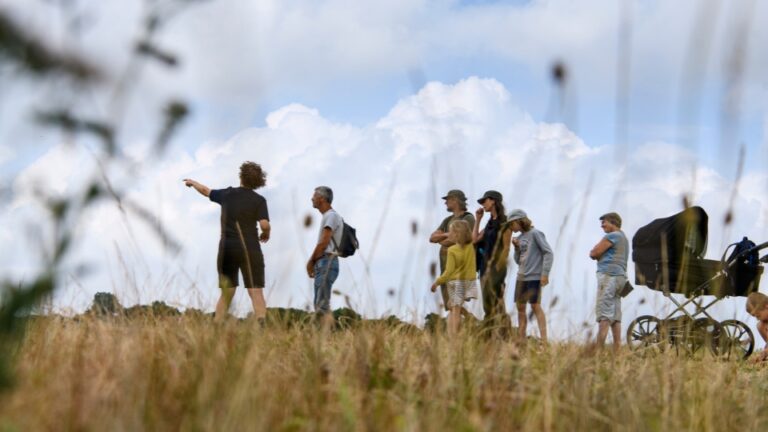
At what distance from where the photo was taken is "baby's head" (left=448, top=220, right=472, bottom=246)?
7.43m

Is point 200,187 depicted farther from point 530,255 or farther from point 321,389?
point 321,389

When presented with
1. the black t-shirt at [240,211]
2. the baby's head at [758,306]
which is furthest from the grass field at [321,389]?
the baby's head at [758,306]

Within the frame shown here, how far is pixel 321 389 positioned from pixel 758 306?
7.74m

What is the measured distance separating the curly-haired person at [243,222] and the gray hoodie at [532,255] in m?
2.51

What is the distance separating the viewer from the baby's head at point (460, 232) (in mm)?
7426

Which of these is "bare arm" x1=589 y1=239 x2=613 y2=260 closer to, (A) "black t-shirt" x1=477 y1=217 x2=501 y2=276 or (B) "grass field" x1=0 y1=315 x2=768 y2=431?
(A) "black t-shirt" x1=477 y1=217 x2=501 y2=276

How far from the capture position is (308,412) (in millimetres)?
Answer: 2807

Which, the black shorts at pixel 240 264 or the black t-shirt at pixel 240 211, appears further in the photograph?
the black shorts at pixel 240 264

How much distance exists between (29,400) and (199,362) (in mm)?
683

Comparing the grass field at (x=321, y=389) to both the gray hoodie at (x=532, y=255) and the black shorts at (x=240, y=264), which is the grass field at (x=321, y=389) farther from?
the gray hoodie at (x=532, y=255)

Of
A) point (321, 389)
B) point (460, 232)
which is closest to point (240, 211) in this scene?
point (460, 232)

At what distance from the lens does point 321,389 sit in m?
2.93

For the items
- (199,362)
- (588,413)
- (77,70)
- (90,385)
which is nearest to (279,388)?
(199,362)

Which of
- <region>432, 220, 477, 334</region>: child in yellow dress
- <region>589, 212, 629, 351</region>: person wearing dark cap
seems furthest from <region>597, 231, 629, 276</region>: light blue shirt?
<region>432, 220, 477, 334</region>: child in yellow dress
